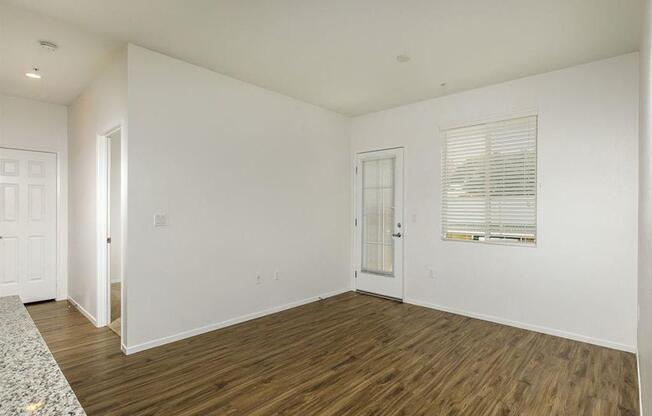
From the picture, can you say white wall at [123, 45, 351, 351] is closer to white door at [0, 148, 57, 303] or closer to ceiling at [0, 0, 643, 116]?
ceiling at [0, 0, 643, 116]

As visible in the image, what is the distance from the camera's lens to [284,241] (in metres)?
4.62

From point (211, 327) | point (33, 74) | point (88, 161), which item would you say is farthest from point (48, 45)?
point (211, 327)

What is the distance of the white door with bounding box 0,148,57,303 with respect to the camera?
465 centimetres

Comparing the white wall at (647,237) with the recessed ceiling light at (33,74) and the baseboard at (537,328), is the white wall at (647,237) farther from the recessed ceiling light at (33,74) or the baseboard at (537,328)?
the recessed ceiling light at (33,74)

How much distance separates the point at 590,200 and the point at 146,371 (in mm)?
4532

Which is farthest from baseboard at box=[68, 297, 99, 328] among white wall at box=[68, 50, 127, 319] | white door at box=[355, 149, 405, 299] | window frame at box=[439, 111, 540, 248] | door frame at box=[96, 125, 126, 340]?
window frame at box=[439, 111, 540, 248]

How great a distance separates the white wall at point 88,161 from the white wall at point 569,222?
12.7 feet

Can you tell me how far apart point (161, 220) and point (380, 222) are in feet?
10.5

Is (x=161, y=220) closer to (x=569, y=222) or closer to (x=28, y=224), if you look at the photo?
(x=28, y=224)

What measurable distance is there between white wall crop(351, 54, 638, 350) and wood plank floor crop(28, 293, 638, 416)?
310 millimetres

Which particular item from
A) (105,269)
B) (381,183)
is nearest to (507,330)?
(381,183)

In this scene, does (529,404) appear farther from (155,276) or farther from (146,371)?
(155,276)

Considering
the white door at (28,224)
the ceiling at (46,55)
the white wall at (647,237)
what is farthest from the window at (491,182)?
the white door at (28,224)

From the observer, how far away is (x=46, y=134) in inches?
195
